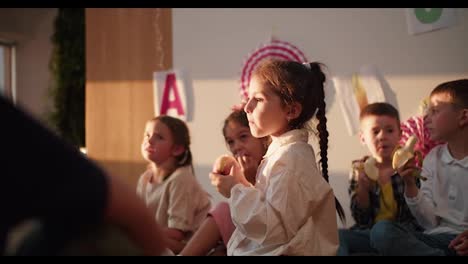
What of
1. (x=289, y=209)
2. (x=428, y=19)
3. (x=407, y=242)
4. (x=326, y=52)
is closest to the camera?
(x=289, y=209)

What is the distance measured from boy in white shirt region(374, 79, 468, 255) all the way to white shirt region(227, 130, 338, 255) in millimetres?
452

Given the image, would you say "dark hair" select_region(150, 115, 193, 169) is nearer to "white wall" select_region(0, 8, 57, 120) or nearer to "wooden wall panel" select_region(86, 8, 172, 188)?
"wooden wall panel" select_region(86, 8, 172, 188)

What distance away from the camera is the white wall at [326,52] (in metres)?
2.47

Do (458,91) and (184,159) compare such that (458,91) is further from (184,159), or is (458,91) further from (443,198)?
(184,159)

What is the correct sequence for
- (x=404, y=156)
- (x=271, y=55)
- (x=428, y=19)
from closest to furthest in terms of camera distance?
(x=404, y=156)
(x=428, y=19)
(x=271, y=55)

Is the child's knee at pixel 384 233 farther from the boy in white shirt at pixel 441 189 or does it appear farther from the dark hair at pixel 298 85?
the dark hair at pixel 298 85

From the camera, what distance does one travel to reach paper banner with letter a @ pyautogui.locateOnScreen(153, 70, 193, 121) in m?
3.26

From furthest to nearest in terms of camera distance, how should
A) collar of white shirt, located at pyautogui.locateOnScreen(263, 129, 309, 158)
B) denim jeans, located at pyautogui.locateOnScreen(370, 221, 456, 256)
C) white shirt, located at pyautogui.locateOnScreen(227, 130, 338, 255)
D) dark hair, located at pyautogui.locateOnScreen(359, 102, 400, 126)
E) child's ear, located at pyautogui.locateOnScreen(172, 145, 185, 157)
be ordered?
child's ear, located at pyautogui.locateOnScreen(172, 145, 185, 157)
dark hair, located at pyautogui.locateOnScreen(359, 102, 400, 126)
denim jeans, located at pyautogui.locateOnScreen(370, 221, 456, 256)
collar of white shirt, located at pyautogui.locateOnScreen(263, 129, 309, 158)
white shirt, located at pyautogui.locateOnScreen(227, 130, 338, 255)

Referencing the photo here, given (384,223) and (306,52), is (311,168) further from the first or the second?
(306,52)

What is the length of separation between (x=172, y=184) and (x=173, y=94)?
118 centimetres

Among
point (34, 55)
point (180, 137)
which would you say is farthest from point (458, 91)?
point (34, 55)

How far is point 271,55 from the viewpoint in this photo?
293 cm

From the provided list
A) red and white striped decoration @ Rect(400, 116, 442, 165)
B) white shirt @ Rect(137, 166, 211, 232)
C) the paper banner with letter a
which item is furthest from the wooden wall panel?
red and white striped decoration @ Rect(400, 116, 442, 165)
